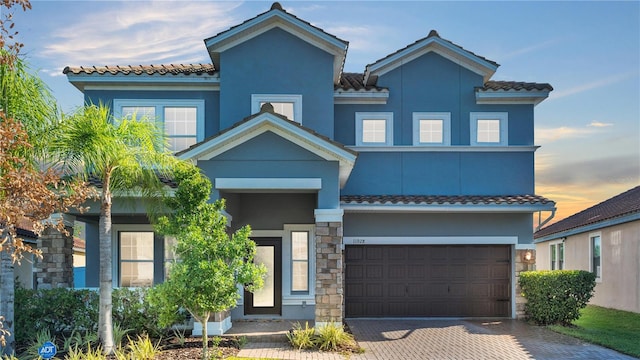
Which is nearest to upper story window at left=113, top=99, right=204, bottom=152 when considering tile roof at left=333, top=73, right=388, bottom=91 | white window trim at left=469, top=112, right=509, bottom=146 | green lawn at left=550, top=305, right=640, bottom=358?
tile roof at left=333, top=73, right=388, bottom=91

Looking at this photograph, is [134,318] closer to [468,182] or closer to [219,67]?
[219,67]

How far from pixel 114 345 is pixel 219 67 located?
28.0 ft

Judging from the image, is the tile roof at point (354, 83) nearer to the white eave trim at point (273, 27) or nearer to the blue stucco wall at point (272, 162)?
the white eave trim at point (273, 27)

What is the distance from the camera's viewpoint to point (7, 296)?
1091cm

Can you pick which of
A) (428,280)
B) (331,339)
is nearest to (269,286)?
(331,339)

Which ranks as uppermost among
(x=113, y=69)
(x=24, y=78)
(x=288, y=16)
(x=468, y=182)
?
(x=288, y=16)

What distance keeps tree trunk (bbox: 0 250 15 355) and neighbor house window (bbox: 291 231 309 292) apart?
23.5 feet

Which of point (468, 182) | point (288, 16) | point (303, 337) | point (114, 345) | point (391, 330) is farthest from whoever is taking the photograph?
point (468, 182)

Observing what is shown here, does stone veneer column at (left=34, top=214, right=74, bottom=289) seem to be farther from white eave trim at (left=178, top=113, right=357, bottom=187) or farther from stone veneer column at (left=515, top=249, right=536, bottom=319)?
stone veneer column at (left=515, top=249, right=536, bottom=319)

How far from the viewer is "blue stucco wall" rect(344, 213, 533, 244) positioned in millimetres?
16031

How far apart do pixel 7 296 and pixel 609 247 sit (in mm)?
18378

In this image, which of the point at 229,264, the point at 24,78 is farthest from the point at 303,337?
the point at 24,78

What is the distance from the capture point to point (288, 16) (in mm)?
15328

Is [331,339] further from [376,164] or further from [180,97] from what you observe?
[180,97]
